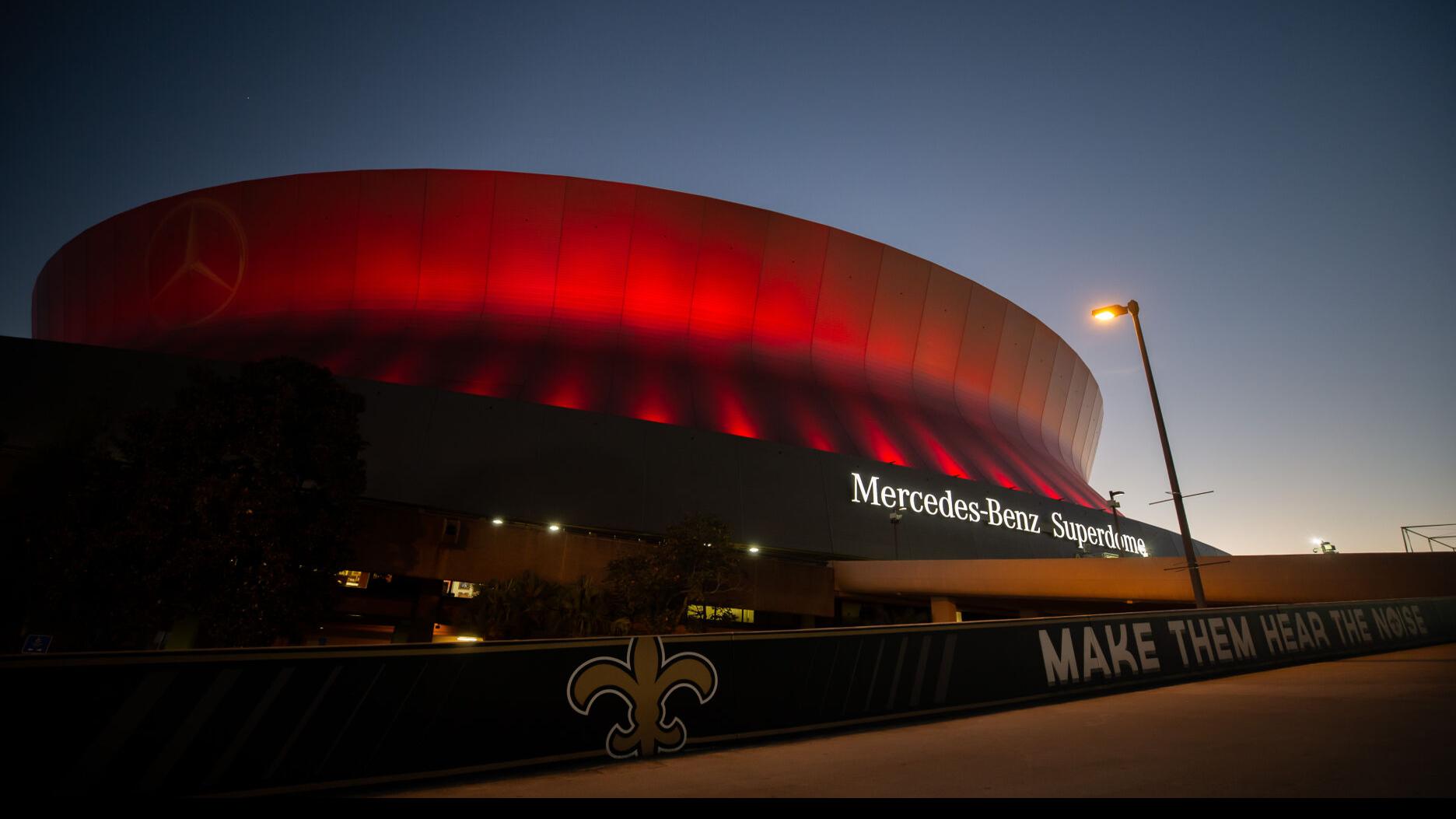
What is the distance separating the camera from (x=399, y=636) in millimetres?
23594

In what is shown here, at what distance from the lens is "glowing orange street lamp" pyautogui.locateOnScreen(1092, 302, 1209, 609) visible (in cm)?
1184

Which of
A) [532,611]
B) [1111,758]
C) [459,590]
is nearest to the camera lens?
[1111,758]

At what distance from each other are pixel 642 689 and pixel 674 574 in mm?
12191

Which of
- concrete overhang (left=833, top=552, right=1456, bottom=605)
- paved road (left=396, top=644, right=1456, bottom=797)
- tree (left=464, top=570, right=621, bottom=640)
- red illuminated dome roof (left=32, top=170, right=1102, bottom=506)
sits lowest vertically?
paved road (left=396, top=644, right=1456, bottom=797)

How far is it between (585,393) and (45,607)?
14579 mm

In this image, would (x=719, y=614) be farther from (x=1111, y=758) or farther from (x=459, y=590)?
(x=1111, y=758)

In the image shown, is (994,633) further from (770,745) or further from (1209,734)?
(770,745)

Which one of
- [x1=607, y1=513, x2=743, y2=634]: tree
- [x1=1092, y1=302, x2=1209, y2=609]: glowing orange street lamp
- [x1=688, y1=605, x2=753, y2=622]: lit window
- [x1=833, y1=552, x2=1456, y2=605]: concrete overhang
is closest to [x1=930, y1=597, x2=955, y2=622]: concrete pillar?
→ [x1=833, y1=552, x2=1456, y2=605]: concrete overhang

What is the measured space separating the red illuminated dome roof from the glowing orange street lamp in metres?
13.1

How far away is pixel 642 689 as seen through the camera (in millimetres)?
6125

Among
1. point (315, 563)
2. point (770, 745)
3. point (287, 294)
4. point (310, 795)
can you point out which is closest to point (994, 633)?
point (770, 745)

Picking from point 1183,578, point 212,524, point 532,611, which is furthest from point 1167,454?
point 212,524

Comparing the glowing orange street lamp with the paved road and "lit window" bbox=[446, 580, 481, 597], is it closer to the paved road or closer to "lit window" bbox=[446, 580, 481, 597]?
the paved road

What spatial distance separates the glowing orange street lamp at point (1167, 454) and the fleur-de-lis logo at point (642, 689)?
9.77 metres
